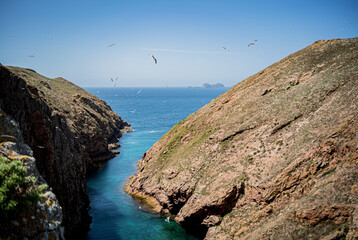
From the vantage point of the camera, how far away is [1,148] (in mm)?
13664

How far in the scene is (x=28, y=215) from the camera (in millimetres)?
11469

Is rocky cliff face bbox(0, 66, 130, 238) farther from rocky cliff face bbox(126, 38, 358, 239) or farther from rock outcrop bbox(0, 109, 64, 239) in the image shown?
rocky cliff face bbox(126, 38, 358, 239)

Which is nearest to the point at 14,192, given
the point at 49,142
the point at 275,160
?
the point at 49,142

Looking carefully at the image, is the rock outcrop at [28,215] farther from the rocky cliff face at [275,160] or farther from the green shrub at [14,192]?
the rocky cliff face at [275,160]

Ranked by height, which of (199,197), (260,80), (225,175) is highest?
A: (260,80)

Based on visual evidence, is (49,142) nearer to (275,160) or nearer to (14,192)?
(14,192)

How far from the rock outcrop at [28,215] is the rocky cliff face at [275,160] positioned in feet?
73.2

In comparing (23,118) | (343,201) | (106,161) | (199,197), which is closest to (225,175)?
(199,197)

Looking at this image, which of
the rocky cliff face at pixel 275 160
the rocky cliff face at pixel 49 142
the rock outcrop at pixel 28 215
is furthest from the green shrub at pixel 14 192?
the rocky cliff face at pixel 275 160

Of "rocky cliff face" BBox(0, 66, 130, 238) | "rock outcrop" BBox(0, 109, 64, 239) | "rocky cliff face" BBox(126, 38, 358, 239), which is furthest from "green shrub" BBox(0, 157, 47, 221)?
"rocky cliff face" BBox(126, 38, 358, 239)

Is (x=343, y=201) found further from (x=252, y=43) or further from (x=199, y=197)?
(x=252, y=43)

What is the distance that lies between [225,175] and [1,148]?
30025 millimetres

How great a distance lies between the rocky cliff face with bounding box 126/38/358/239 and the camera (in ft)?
83.9

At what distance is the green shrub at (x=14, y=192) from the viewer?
1056cm
